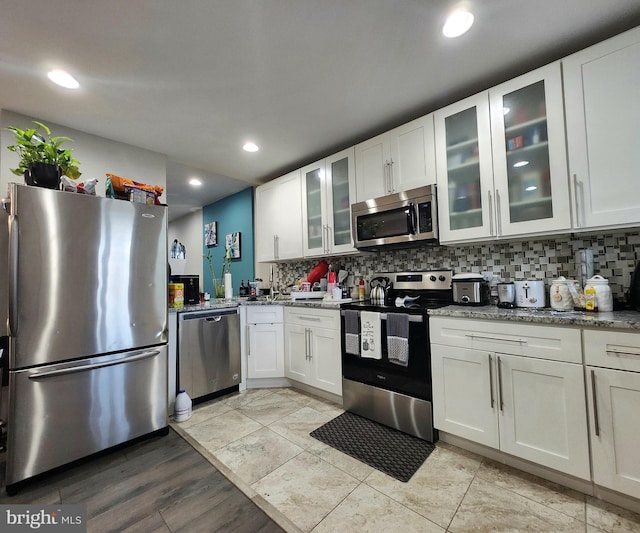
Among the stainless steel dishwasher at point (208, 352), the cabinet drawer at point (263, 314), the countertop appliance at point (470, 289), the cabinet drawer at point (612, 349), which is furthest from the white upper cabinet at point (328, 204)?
the cabinet drawer at point (612, 349)

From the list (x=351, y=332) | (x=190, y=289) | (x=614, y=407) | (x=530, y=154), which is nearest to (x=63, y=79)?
(x=190, y=289)

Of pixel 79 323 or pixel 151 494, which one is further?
pixel 79 323

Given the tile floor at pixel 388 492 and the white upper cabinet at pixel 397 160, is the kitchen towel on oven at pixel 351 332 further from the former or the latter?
the white upper cabinet at pixel 397 160

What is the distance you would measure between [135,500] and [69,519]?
0.27 metres

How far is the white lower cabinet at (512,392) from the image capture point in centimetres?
144

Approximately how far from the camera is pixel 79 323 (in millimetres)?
1748

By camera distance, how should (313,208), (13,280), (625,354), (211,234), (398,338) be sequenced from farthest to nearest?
(211,234)
(313,208)
(398,338)
(13,280)
(625,354)

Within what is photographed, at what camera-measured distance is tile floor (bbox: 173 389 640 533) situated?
129 centimetres

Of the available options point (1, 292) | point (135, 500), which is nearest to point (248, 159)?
point (1, 292)

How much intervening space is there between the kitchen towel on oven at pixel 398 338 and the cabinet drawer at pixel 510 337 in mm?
174

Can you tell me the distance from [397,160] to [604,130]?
1.25 metres

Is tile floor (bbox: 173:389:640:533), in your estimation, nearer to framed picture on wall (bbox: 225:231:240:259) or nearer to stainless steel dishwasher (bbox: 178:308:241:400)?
stainless steel dishwasher (bbox: 178:308:241:400)

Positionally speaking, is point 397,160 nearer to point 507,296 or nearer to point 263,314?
point 507,296

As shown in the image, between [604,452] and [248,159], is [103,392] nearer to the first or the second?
[248,159]
